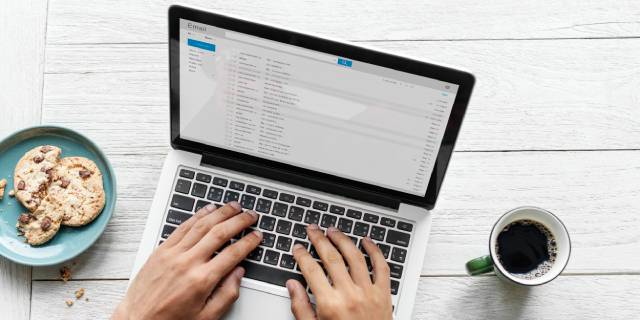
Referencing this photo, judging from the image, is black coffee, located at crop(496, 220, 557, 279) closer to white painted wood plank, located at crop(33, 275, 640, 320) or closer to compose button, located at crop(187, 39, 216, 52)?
white painted wood plank, located at crop(33, 275, 640, 320)

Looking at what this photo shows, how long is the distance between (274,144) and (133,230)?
27 centimetres

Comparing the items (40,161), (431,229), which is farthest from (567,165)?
(40,161)

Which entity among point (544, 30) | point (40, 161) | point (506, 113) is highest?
point (544, 30)

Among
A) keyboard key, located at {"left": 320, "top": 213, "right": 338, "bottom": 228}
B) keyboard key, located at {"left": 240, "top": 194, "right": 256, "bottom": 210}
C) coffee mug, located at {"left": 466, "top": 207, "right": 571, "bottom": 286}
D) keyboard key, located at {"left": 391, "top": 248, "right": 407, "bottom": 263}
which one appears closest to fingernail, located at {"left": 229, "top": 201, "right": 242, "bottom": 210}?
keyboard key, located at {"left": 240, "top": 194, "right": 256, "bottom": 210}

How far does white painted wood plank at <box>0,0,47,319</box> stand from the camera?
0.93 metres

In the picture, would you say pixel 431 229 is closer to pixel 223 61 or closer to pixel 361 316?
pixel 361 316

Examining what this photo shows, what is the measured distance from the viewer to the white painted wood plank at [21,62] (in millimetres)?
933

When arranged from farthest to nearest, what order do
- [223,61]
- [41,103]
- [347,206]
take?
[41,103]
[347,206]
[223,61]

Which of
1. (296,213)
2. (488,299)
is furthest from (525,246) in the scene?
(296,213)

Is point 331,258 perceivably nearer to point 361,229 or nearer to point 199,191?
point 361,229

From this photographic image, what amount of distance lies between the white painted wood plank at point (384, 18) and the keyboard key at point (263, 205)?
0.30 m

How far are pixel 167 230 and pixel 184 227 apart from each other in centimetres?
4

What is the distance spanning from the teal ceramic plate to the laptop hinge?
0.54 ft

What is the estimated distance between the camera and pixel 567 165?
3.05 feet
